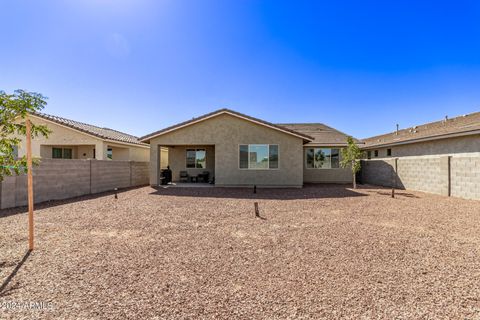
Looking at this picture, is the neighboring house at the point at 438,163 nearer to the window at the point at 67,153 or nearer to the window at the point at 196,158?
the window at the point at 196,158

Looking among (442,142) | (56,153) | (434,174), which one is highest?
(442,142)

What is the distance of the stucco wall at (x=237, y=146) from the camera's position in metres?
13.9

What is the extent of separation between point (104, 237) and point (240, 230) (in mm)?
3345

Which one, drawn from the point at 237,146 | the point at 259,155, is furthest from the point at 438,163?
the point at 237,146

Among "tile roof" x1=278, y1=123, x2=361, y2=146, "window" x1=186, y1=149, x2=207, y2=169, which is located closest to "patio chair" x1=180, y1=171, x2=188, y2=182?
"window" x1=186, y1=149, x2=207, y2=169

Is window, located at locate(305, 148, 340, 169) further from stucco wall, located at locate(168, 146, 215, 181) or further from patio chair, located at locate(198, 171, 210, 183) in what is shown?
patio chair, located at locate(198, 171, 210, 183)

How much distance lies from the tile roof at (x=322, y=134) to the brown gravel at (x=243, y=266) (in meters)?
10.6

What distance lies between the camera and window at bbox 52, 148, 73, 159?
54.8ft

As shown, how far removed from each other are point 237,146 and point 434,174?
1142cm

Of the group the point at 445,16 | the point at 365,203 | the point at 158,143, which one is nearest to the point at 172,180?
the point at 158,143

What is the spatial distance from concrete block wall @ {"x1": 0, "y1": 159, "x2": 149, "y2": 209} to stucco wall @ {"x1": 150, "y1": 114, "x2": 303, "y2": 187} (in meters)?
4.71

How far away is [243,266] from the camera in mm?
3770

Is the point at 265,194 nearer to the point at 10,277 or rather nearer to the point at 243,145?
the point at 243,145

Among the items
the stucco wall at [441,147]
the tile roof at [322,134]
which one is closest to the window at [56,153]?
the tile roof at [322,134]
